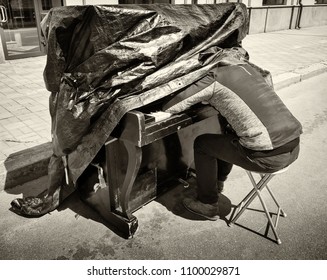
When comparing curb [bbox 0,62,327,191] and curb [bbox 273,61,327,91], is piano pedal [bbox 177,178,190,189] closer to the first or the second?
curb [bbox 0,62,327,191]

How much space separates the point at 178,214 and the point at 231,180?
0.94 meters

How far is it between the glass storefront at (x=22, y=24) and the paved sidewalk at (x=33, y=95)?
678 millimetres

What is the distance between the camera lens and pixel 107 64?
89.5 inches

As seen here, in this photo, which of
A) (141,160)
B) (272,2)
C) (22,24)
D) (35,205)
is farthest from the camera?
(272,2)

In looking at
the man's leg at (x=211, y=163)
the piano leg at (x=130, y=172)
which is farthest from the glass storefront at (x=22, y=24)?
the man's leg at (x=211, y=163)

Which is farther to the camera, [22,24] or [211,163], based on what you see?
[22,24]

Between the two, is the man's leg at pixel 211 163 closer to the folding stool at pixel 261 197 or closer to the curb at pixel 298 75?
the folding stool at pixel 261 197

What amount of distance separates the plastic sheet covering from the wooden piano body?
15 cm

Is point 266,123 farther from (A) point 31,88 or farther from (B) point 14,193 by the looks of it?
(A) point 31,88

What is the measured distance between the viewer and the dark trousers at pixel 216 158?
2404 millimetres

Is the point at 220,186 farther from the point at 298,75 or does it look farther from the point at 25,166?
the point at 298,75

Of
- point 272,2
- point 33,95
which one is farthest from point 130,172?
point 272,2

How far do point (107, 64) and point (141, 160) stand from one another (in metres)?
0.86

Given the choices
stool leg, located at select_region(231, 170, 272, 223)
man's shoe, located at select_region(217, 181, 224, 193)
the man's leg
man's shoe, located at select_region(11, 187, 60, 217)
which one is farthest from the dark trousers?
man's shoe, located at select_region(11, 187, 60, 217)
